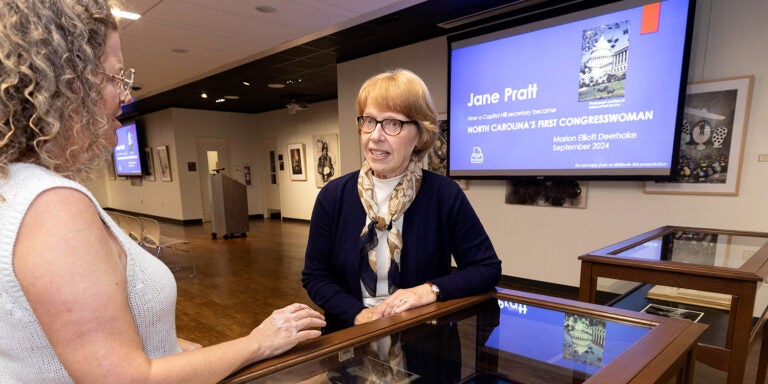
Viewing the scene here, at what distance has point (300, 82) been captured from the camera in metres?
6.98

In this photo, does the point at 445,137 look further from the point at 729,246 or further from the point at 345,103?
the point at 729,246

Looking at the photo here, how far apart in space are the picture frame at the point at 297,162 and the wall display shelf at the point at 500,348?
8.69m

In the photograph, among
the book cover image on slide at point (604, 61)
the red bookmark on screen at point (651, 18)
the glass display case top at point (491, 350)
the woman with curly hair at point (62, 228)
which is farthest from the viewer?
the book cover image on slide at point (604, 61)

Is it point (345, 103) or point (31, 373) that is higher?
point (345, 103)

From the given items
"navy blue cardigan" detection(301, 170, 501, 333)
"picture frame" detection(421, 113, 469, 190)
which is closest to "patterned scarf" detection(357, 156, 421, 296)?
"navy blue cardigan" detection(301, 170, 501, 333)

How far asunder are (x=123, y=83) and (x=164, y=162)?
10664mm

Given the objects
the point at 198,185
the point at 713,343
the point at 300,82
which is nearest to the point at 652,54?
the point at 713,343

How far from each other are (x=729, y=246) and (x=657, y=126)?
4.71 feet

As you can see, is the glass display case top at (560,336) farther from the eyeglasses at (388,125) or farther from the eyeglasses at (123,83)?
the eyeglasses at (123,83)

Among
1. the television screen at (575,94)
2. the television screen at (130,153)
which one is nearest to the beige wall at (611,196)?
the television screen at (575,94)

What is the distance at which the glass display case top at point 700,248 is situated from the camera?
1714 mm

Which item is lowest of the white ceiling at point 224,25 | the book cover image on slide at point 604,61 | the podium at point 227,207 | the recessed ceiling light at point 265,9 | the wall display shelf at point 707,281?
the podium at point 227,207

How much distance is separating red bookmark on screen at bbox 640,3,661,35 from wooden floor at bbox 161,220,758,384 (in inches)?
94.7

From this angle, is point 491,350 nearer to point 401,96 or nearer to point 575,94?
point 401,96
